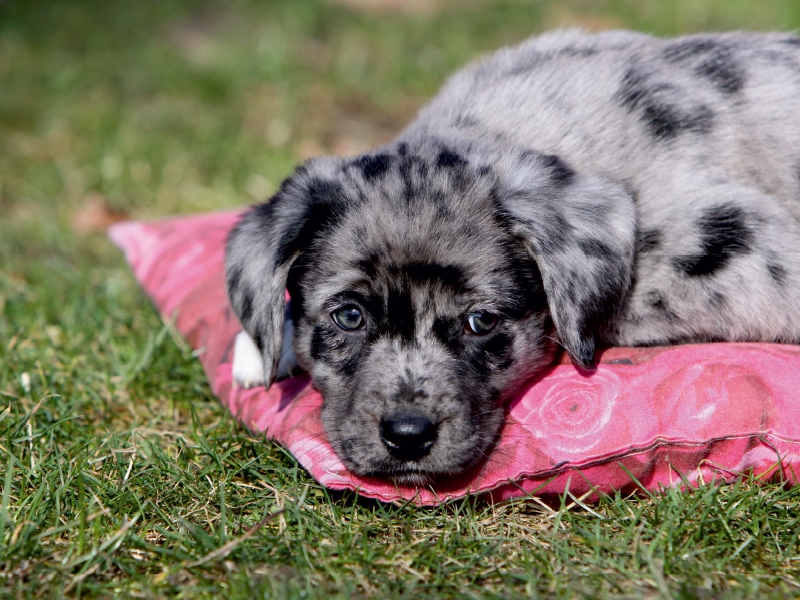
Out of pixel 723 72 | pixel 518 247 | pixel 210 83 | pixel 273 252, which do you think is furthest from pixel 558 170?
pixel 210 83

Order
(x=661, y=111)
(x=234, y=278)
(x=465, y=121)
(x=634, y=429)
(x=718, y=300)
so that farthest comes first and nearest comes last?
(x=465, y=121), (x=661, y=111), (x=234, y=278), (x=718, y=300), (x=634, y=429)

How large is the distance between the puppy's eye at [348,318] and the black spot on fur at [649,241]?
1201mm

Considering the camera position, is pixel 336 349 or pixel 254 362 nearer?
pixel 336 349

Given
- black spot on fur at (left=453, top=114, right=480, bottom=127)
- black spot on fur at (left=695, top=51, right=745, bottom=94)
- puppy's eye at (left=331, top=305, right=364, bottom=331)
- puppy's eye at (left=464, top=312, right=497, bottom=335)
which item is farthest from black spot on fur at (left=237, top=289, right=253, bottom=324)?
black spot on fur at (left=695, top=51, right=745, bottom=94)

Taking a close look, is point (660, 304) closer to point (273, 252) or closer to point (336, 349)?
point (336, 349)

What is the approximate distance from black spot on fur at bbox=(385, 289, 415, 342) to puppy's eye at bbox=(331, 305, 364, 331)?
0.15 meters

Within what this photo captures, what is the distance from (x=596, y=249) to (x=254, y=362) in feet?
5.34

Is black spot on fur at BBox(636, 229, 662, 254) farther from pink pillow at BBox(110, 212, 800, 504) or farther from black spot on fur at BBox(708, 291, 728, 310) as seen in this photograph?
pink pillow at BBox(110, 212, 800, 504)

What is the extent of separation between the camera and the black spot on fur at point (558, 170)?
140 inches

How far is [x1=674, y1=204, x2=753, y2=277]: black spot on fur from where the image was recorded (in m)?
3.62

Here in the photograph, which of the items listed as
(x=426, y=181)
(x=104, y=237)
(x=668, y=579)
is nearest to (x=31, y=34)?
(x=104, y=237)

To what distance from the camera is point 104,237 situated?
6836 mm

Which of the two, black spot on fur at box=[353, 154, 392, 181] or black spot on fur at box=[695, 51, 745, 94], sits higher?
black spot on fur at box=[695, 51, 745, 94]

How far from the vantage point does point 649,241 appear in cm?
368
